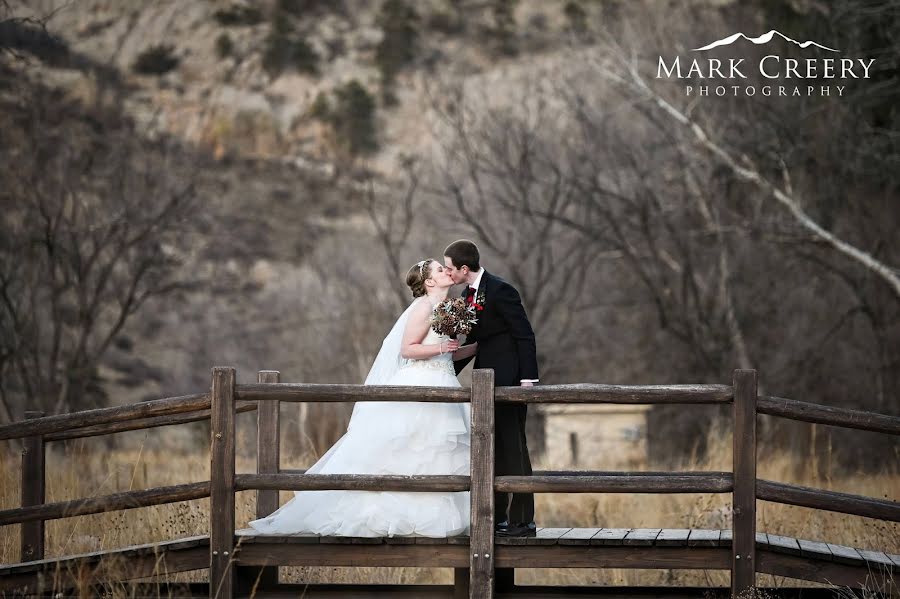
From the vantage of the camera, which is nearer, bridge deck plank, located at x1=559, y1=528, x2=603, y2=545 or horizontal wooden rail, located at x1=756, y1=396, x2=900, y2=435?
horizontal wooden rail, located at x1=756, y1=396, x2=900, y2=435

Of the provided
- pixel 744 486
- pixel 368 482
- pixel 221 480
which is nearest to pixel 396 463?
pixel 368 482

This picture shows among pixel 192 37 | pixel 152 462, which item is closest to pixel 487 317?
pixel 152 462

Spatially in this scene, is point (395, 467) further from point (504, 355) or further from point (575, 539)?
point (575, 539)

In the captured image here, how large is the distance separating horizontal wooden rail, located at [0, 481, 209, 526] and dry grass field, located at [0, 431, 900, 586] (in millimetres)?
496

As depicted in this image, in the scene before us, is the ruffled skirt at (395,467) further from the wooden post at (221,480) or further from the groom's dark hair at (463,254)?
the groom's dark hair at (463,254)

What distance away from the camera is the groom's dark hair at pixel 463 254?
7242 millimetres

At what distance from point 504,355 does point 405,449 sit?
897 mm

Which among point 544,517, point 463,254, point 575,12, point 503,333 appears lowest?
point 544,517

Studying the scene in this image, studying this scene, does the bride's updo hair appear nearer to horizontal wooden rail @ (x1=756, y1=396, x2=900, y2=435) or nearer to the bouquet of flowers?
the bouquet of flowers

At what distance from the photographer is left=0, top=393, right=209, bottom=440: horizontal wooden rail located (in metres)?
6.84

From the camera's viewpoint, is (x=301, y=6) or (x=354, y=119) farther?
(x=301, y=6)

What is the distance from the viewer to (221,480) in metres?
6.71

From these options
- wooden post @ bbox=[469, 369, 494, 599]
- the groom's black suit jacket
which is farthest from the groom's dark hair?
wooden post @ bbox=[469, 369, 494, 599]

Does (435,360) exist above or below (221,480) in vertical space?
above
